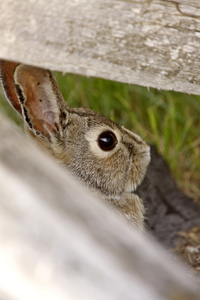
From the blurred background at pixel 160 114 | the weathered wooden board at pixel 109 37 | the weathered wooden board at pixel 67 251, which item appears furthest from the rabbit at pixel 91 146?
the weathered wooden board at pixel 67 251

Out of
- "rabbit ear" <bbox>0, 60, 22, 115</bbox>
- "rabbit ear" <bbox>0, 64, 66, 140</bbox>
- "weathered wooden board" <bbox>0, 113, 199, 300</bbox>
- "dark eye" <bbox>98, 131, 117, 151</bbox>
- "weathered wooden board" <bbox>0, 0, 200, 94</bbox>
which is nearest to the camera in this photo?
"weathered wooden board" <bbox>0, 113, 199, 300</bbox>

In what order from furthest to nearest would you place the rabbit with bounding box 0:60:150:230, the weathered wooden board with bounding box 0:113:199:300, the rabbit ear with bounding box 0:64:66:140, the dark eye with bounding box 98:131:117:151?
the dark eye with bounding box 98:131:117:151 < the rabbit with bounding box 0:60:150:230 < the rabbit ear with bounding box 0:64:66:140 < the weathered wooden board with bounding box 0:113:199:300

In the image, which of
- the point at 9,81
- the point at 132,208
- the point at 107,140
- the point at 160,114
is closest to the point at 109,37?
the point at 9,81

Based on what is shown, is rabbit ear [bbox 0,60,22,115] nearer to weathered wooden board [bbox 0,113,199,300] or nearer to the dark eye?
the dark eye

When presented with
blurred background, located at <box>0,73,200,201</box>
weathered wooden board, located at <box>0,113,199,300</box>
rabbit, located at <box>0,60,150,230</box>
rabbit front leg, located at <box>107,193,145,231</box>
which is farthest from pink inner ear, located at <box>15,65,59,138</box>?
blurred background, located at <box>0,73,200,201</box>

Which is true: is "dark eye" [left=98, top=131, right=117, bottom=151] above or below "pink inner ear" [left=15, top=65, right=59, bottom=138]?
below

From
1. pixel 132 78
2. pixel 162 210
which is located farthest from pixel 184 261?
pixel 132 78
